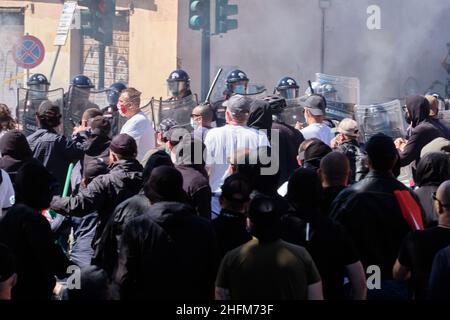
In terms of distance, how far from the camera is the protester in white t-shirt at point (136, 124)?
931 cm

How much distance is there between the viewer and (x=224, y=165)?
8.06 metres

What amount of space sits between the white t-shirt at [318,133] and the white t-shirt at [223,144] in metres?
0.92

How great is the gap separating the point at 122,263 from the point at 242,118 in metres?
3.02

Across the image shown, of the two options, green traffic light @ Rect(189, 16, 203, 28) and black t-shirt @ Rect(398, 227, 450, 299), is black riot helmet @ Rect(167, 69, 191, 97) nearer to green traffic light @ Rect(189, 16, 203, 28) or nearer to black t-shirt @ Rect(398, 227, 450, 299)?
green traffic light @ Rect(189, 16, 203, 28)

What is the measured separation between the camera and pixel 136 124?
9312 millimetres

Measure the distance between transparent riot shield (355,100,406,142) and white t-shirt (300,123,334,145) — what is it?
164 cm

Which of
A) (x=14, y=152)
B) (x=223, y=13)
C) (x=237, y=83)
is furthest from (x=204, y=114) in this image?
(x=223, y=13)

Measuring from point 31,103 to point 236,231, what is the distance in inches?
296

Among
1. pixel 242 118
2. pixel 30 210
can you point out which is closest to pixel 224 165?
pixel 242 118

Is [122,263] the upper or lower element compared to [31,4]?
lower

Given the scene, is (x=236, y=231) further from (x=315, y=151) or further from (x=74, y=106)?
(x=74, y=106)

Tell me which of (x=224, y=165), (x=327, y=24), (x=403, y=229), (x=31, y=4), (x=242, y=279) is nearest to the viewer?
(x=242, y=279)

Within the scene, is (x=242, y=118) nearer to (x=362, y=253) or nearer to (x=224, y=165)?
(x=224, y=165)

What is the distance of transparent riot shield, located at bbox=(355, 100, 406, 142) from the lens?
1053 centimetres
